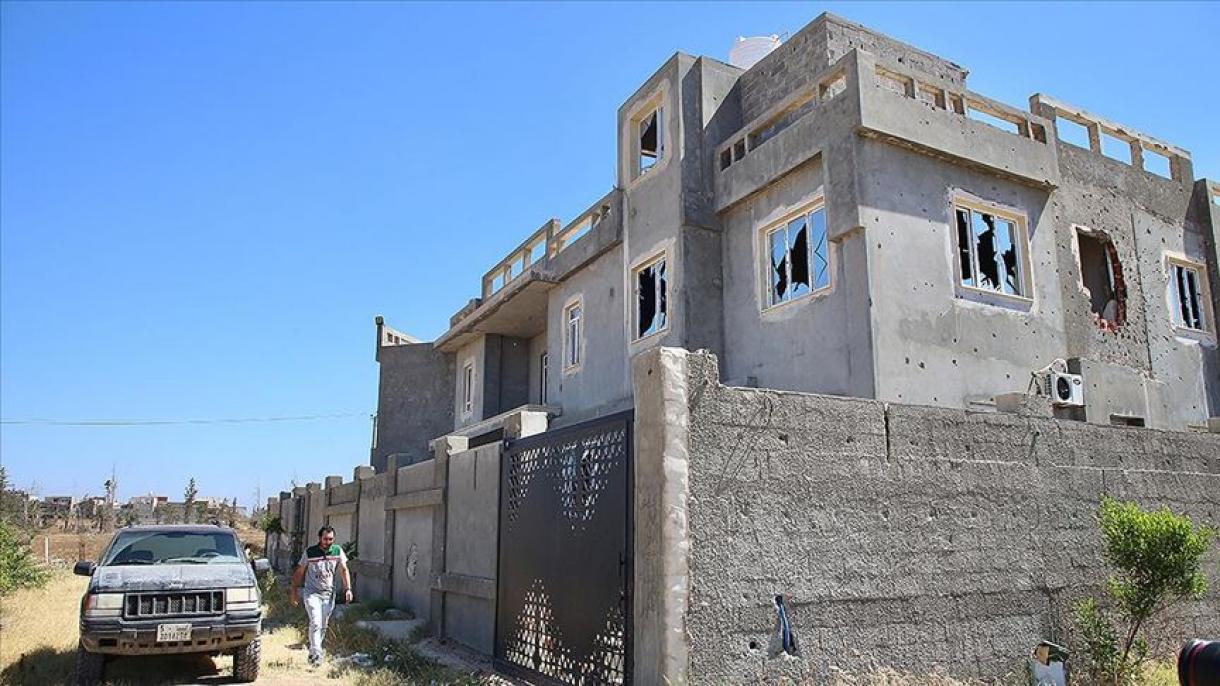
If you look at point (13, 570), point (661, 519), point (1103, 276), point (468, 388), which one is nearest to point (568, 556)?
point (661, 519)

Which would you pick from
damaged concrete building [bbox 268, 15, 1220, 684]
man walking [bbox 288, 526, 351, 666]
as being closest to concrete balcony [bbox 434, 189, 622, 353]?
damaged concrete building [bbox 268, 15, 1220, 684]

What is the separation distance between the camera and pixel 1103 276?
14305 mm

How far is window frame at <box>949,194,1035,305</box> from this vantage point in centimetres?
1206

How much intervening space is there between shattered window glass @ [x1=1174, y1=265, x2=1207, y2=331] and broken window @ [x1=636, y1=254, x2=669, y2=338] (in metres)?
8.60

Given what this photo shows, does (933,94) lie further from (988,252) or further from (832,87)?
(988,252)

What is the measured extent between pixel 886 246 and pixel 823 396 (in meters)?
4.70

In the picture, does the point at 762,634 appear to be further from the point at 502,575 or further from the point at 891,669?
the point at 502,575

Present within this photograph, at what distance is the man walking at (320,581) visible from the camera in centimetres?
1058

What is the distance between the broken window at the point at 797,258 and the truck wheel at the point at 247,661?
8020mm

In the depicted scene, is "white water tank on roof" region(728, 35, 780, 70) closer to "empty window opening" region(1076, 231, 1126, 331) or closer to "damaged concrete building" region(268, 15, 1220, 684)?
"damaged concrete building" region(268, 15, 1220, 684)

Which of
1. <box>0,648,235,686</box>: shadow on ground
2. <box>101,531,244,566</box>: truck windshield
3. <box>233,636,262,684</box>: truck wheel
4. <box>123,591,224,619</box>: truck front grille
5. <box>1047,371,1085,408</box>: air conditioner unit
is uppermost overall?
<box>1047,371,1085,408</box>: air conditioner unit

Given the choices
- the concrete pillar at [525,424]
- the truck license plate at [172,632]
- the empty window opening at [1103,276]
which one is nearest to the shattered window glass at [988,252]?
the empty window opening at [1103,276]

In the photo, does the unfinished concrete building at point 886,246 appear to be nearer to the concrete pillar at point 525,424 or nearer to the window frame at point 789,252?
the window frame at point 789,252

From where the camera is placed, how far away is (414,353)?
24.9 m
